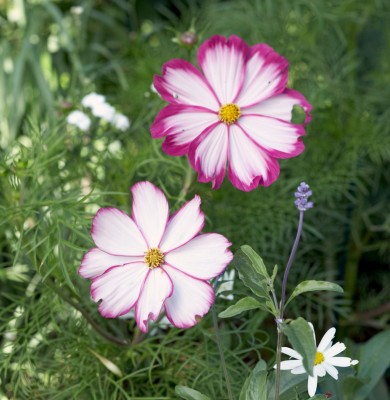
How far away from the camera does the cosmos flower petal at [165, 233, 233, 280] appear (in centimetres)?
65

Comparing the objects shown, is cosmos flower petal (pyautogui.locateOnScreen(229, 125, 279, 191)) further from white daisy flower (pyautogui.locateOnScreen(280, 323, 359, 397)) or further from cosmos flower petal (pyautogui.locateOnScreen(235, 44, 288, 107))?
white daisy flower (pyautogui.locateOnScreen(280, 323, 359, 397))

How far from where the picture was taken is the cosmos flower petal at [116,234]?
2.27 ft

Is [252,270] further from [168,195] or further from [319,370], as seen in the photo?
[168,195]

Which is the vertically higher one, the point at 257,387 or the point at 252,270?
the point at 252,270

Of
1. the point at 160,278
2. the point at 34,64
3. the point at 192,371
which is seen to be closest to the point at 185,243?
the point at 160,278

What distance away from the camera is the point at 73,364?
0.90 m

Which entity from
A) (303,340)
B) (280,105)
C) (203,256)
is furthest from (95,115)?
(303,340)

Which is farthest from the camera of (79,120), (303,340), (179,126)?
(79,120)

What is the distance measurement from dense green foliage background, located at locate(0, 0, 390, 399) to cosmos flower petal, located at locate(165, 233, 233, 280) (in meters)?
0.08

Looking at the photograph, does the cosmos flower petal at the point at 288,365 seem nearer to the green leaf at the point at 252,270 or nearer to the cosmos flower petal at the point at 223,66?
the green leaf at the point at 252,270

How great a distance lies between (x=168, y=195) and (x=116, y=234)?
183mm

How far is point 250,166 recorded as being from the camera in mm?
757

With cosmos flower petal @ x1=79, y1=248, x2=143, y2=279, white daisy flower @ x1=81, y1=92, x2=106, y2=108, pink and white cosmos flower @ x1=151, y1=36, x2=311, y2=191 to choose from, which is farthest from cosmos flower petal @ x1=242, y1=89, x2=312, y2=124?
white daisy flower @ x1=81, y1=92, x2=106, y2=108

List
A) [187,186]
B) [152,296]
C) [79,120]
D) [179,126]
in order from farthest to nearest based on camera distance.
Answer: [79,120]
[187,186]
[179,126]
[152,296]
